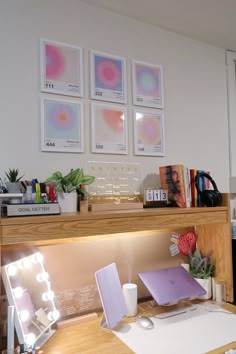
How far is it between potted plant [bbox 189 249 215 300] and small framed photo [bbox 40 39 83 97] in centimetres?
115

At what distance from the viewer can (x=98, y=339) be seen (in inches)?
46.5

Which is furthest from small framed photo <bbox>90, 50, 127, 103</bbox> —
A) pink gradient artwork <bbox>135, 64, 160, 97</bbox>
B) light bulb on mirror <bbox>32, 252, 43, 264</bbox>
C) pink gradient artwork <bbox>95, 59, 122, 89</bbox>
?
light bulb on mirror <bbox>32, 252, 43, 264</bbox>

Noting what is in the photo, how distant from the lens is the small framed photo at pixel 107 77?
5.16 ft

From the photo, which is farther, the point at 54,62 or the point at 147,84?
the point at 147,84

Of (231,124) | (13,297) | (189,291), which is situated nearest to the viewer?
(13,297)

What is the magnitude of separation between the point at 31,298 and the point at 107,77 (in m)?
1.20

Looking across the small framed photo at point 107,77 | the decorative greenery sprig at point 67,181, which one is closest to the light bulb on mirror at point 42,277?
the decorative greenery sprig at point 67,181

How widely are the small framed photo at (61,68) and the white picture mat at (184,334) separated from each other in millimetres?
1204

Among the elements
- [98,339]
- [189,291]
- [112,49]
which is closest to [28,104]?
[112,49]

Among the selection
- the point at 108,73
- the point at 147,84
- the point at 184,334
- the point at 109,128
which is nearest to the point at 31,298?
the point at 184,334

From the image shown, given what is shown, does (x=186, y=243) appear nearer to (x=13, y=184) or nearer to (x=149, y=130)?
(x=149, y=130)

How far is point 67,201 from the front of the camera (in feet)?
4.30

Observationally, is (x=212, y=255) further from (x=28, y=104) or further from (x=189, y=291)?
(x=28, y=104)

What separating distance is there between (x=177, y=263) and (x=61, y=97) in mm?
1194
